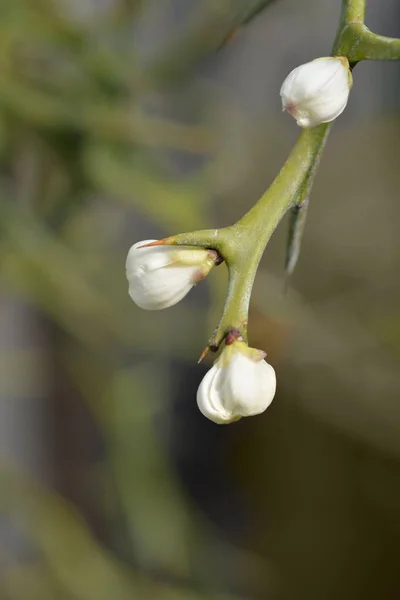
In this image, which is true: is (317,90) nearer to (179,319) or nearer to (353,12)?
(353,12)

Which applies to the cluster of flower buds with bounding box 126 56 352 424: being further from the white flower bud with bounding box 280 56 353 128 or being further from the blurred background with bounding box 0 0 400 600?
the blurred background with bounding box 0 0 400 600

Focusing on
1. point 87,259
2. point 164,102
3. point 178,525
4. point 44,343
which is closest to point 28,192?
point 87,259

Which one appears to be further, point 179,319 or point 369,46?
point 179,319

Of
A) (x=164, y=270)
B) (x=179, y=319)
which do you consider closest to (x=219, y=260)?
(x=164, y=270)

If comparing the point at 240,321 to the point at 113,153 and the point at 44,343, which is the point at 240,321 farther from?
the point at 44,343

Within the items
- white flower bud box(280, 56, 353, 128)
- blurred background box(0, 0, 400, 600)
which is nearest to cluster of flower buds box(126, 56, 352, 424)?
white flower bud box(280, 56, 353, 128)

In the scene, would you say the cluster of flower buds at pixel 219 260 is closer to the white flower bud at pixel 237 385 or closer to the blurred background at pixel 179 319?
the white flower bud at pixel 237 385

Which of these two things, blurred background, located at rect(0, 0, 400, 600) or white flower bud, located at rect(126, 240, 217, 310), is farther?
Result: blurred background, located at rect(0, 0, 400, 600)
